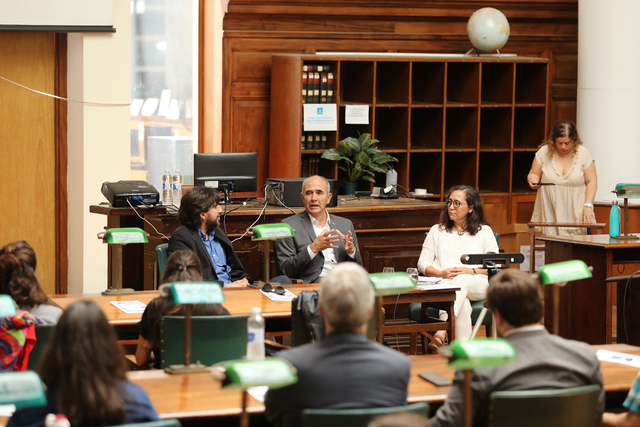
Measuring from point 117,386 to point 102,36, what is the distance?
473 centimetres

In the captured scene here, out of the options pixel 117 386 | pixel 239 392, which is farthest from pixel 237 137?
pixel 117 386

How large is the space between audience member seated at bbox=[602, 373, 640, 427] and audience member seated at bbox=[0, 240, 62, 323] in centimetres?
194

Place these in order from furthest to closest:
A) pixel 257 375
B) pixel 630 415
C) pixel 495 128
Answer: pixel 495 128, pixel 630 415, pixel 257 375

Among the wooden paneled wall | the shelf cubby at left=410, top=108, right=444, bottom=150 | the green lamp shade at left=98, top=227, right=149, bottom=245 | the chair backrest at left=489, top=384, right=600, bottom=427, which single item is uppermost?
the wooden paneled wall

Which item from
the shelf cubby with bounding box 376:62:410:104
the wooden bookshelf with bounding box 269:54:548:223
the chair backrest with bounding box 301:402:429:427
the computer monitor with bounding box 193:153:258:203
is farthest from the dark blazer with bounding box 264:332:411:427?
the shelf cubby with bounding box 376:62:410:104

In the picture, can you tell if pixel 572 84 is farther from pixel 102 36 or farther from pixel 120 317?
pixel 120 317

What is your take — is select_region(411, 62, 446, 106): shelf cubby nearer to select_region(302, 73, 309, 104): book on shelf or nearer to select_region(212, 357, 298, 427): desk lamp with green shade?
select_region(302, 73, 309, 104): book on shelf

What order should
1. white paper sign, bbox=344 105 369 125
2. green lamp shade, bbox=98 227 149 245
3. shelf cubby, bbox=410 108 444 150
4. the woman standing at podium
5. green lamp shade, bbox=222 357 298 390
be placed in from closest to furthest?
green lamp shade, bbox=222 357 298 390
green lamp shade, bbox=98 227 149 245
the woman standing at podium
white paper sign, bbox=344 105 369 125
shelf cubby, bbox=410 108 444 150

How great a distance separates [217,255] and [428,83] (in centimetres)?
385

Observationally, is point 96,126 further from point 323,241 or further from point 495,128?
point 495,128

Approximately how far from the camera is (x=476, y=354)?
1927mm

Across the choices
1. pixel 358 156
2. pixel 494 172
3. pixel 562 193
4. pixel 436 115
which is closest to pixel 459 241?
pixel 562 193

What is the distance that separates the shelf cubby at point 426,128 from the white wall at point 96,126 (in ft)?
9.23

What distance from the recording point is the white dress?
6402mm
